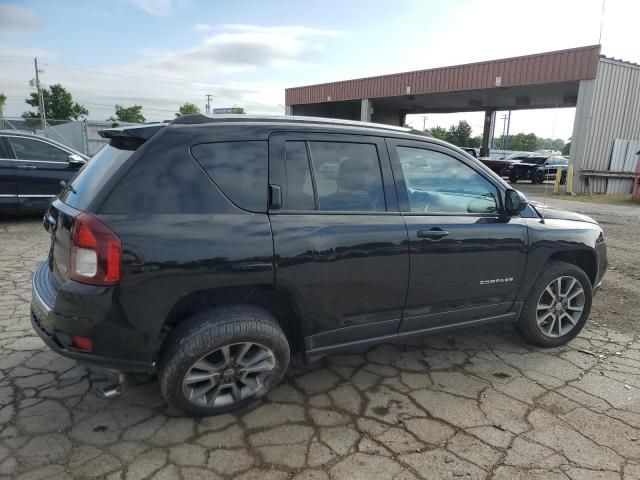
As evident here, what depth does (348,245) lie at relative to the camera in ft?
8.75

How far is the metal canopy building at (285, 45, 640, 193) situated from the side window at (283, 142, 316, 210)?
1699cm

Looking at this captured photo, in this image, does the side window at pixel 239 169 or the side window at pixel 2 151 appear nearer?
the side window at pixel 239 169

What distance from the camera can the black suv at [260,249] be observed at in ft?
7.39

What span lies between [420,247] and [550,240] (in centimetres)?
127

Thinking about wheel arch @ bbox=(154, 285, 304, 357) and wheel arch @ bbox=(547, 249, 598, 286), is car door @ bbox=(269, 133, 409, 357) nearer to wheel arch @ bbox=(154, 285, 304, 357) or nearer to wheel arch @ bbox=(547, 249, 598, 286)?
wheel arch @ bbox=(154, 285, 304, 357)

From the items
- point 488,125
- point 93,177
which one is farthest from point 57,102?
point 93,177

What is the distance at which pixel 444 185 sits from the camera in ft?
10.7

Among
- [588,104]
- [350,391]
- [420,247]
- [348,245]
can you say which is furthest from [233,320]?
[588,104]

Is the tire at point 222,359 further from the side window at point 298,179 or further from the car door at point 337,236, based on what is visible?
the side window at point 298,179

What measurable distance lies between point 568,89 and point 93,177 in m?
22.6

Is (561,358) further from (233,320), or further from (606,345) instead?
(233,320)

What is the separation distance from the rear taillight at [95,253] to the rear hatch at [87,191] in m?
0.08

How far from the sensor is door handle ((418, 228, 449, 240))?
2.91 meters

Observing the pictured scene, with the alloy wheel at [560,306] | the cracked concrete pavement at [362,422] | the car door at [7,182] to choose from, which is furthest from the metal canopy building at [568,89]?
the car door at [7,182]
